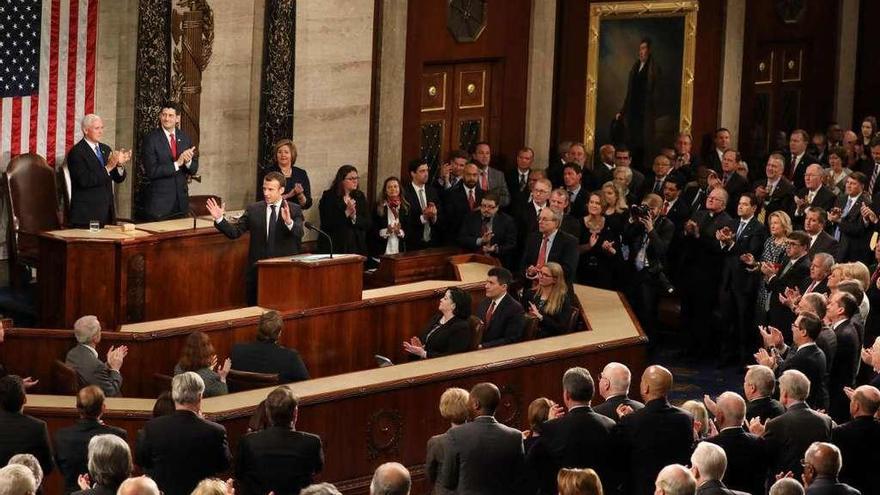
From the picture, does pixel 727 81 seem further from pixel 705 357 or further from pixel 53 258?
pixel 53 258

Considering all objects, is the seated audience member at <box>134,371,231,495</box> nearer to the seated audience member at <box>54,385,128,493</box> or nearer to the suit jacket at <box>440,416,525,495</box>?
the seated audience member at <box>54,385,128,493</box>

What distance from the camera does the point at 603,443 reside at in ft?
29.7

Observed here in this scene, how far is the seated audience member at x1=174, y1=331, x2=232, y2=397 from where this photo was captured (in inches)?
418

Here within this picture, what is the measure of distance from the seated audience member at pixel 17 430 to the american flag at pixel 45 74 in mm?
5394

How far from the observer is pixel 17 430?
9148 millimetres

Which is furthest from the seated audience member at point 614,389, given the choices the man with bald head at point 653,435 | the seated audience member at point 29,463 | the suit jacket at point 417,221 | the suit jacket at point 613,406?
the suit jacket at point 417,221

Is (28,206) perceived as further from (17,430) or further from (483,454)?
(483,454)

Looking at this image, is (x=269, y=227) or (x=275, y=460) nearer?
(x=275, y=460)

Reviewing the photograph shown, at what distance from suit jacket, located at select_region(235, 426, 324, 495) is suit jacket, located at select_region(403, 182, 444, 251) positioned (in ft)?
23.7

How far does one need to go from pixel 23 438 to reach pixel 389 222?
696cm

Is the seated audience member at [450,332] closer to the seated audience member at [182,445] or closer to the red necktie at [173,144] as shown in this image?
the red necktie at [173,144]

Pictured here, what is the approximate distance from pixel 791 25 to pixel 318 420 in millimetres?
13229

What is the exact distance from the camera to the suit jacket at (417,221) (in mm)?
15969

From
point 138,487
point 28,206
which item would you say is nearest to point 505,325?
point 28,206
